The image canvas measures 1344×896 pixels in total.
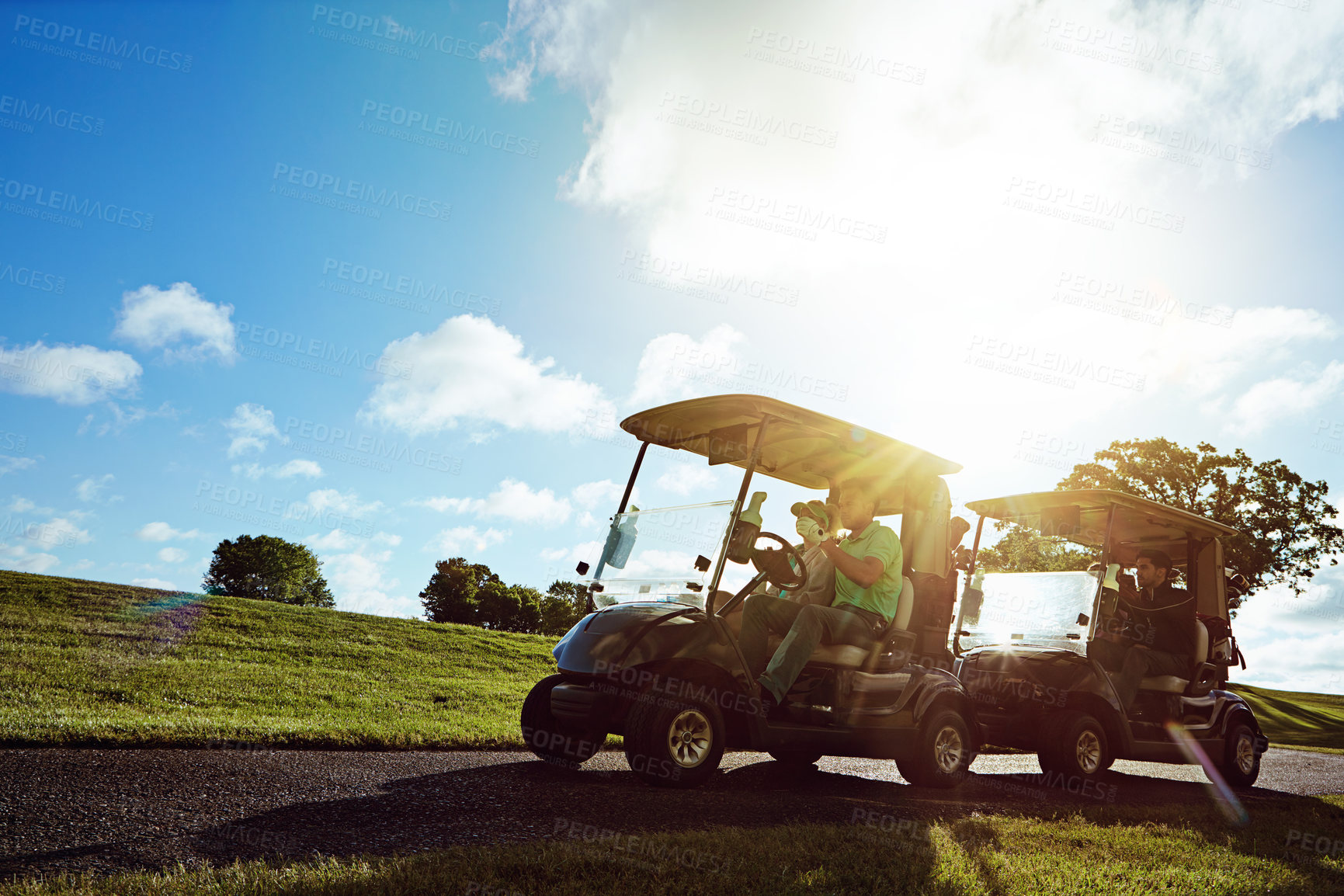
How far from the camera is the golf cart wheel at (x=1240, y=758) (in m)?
9.49

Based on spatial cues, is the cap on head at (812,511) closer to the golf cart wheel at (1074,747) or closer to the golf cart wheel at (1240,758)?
the golf cart wheel at (1074,747)

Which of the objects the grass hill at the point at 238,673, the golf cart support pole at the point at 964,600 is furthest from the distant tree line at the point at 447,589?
the golf cart support pole at the point at 964,600

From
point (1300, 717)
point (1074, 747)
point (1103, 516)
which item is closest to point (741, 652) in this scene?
point (1074, 747)

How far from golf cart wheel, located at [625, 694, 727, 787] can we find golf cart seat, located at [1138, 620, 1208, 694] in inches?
227

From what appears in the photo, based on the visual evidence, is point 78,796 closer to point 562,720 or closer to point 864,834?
point 562,720

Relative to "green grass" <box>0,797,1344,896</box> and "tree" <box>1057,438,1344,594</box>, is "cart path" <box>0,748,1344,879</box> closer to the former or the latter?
"green grass" <box>0,797,1344,896</box>

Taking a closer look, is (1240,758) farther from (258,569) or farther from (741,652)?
(258,569)

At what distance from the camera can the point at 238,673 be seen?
10766 millimetres

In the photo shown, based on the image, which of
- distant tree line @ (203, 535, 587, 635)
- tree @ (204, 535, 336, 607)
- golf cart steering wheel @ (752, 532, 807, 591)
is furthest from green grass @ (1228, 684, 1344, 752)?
tree @ (204, 535, 336, 607)

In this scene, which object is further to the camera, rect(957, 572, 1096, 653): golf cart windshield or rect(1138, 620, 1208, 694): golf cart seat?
rect(1138, 620, 1208, 694): golf cart seat

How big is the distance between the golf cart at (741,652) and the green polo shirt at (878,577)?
0.25 metres

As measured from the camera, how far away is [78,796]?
4223 millimetres

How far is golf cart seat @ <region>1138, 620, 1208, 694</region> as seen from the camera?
8.96 metres

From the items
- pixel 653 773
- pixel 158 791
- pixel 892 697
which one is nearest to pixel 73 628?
pixel 158 791
